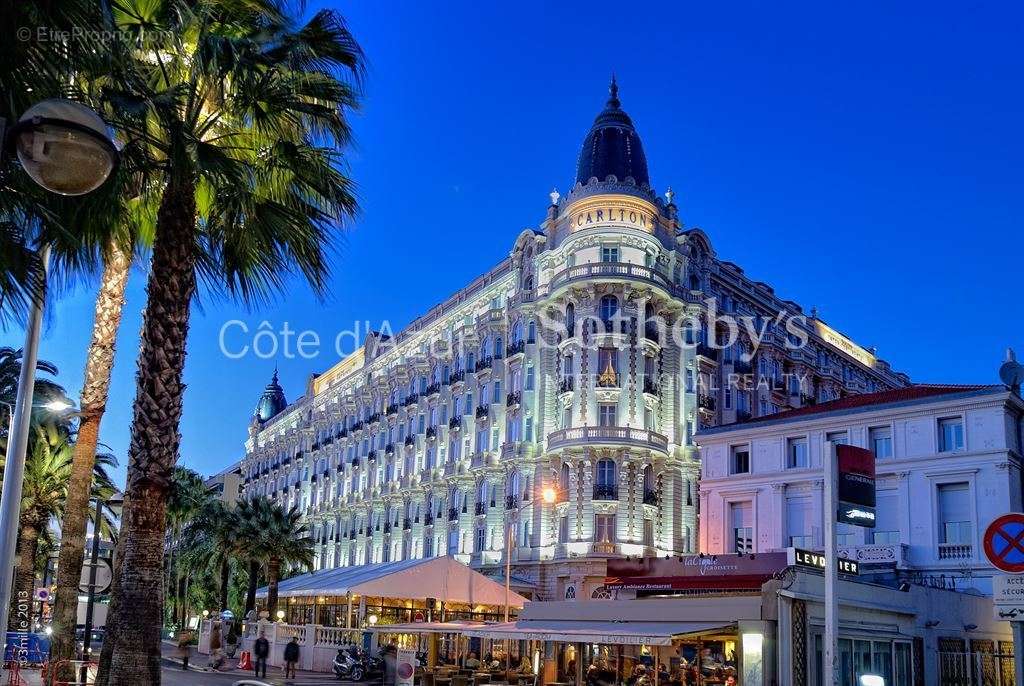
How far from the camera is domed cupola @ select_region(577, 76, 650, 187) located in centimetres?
5541

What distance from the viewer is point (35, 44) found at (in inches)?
330

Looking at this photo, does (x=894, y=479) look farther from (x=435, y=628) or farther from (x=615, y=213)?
(x=615, y=213)

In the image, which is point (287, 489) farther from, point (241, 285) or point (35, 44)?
point (35, 44)

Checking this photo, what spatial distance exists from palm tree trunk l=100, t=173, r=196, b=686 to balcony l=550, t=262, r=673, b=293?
37944 millimetres

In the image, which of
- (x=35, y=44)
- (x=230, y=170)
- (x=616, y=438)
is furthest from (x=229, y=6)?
(x=616, y=438)

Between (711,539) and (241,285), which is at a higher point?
(241,285)

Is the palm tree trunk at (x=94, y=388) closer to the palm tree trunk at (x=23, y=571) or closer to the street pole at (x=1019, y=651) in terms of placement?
the palm tree trunk at (x=23, y=571)

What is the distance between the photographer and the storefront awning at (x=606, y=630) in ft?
65.8

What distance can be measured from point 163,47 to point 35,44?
6635 millimetres

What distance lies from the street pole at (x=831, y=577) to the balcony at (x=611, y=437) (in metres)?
34.6

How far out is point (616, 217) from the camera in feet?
178

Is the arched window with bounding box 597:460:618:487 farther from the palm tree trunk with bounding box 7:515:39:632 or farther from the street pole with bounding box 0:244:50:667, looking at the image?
the street pole with bounding box 0:244:50:667

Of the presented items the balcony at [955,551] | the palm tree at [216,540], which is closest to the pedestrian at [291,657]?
the palm tree at [216,540]

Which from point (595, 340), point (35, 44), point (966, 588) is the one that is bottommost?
point (966, 588)
